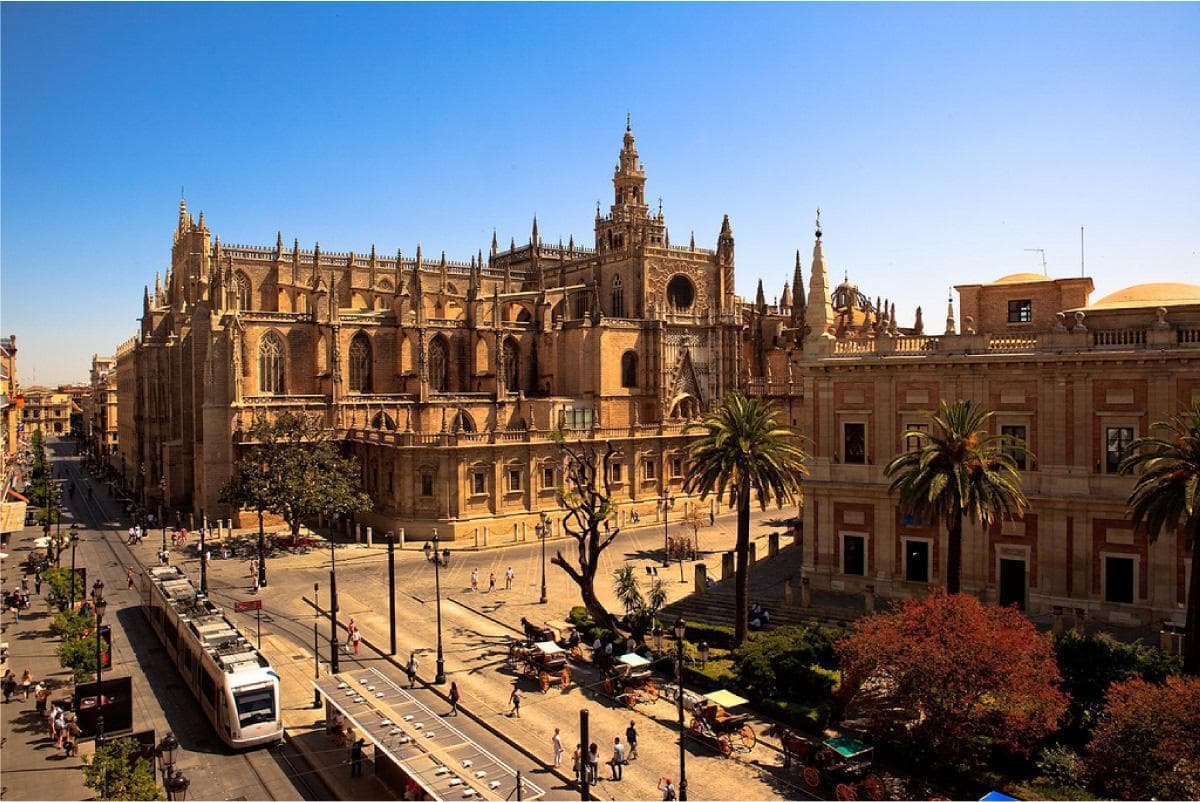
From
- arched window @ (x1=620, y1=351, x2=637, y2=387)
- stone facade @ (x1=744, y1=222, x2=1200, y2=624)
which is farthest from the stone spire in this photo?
arched window @ (x1=620, y1=351, x2=637, y2=387)

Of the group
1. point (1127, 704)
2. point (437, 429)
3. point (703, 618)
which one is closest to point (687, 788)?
point (1127, 704)

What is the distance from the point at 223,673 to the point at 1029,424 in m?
26.7

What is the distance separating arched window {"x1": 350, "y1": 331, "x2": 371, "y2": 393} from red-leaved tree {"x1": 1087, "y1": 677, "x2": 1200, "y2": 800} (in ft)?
171

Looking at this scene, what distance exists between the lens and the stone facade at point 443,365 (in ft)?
173

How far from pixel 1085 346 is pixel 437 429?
4148 centimetres

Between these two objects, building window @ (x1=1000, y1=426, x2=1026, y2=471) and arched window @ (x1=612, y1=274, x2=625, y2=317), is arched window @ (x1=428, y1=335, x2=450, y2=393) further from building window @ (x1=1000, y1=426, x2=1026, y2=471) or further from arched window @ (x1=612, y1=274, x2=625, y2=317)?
building window @ (x1=1000, y1=426, x2=1026, y2=471)

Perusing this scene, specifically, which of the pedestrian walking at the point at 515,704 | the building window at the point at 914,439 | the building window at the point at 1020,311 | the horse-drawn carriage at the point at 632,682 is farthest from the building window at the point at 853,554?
the pedestrian walking at the point at 515,704

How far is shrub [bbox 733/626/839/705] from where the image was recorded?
24664mm

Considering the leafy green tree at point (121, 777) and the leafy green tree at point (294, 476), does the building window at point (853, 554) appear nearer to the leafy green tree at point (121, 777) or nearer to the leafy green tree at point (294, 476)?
the leafy green tree at point (121, 777)

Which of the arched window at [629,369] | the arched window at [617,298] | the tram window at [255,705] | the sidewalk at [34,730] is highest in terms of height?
the arched window at [617,298]

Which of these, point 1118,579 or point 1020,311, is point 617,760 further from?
point 1020,311

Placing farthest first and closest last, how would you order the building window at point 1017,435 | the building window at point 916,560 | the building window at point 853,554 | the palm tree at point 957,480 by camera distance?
the building window at point 853,554 → the building window at point 916,560 → the building window at point 1017,435 → the palm tree at point 957,480

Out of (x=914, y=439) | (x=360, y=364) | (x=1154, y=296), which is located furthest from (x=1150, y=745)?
(x=360, y=364)

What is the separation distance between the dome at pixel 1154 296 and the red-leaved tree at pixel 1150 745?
1741 centimetres
